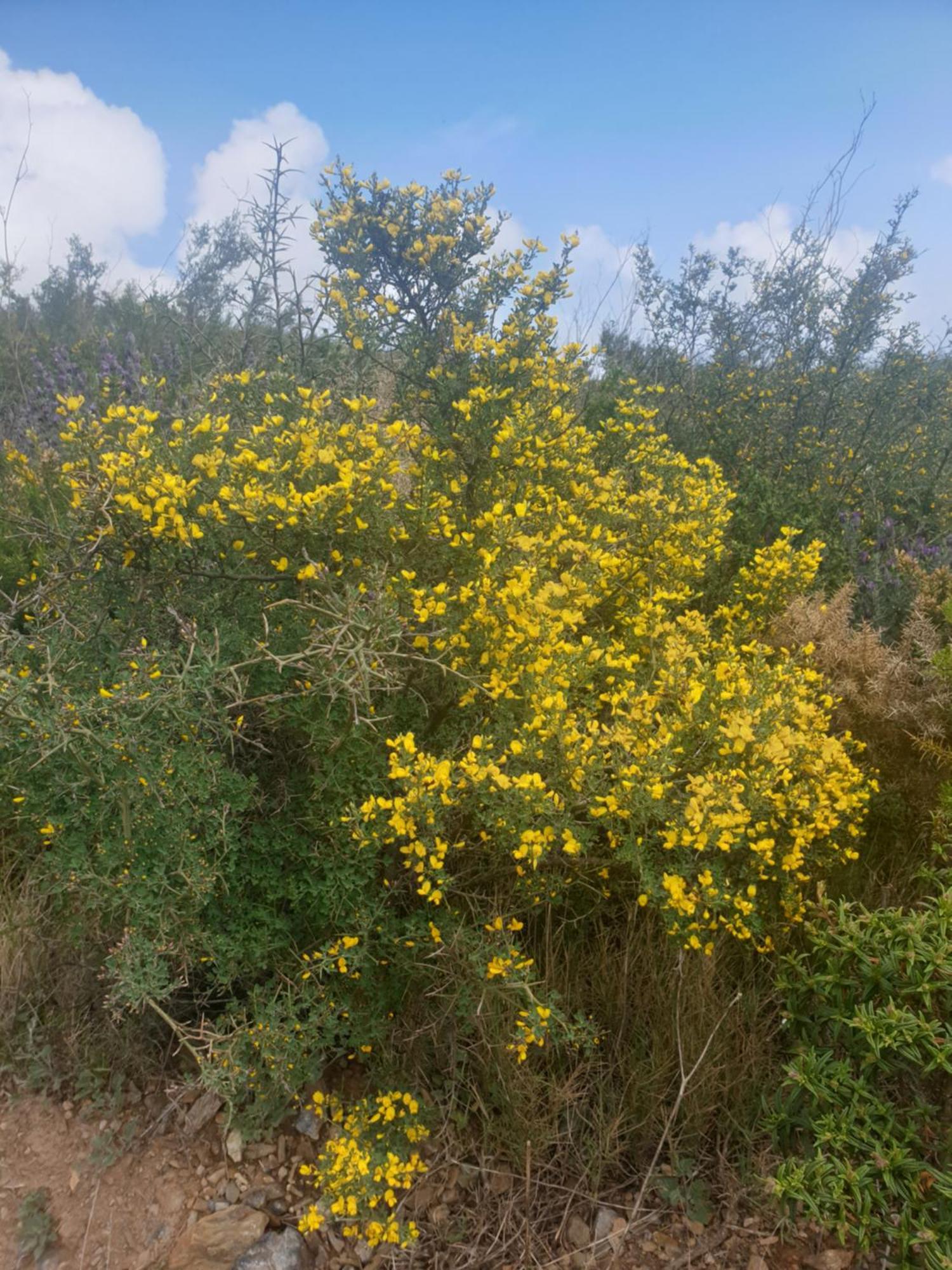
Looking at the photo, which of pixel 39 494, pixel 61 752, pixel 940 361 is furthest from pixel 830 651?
pixel 940 361

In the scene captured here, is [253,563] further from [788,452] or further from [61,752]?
[788,452]

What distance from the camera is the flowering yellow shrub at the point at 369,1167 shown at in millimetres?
1848

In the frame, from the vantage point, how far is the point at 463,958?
2059 millimetres

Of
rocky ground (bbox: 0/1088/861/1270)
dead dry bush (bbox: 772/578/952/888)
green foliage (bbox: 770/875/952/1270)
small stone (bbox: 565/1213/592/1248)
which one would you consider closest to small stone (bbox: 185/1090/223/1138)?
rocky ground (bbox: 0/1088/861/1270)

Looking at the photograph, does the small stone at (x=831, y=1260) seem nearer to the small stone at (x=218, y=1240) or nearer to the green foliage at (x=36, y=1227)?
the small stone at (x=218, y=1240)

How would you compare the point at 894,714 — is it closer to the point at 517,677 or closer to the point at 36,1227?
the point at 517,677

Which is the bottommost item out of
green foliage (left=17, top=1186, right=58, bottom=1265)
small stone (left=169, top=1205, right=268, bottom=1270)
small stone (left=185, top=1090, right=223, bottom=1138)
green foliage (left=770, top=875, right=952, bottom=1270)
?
green foliage (left=17, top=1186, right=58, bottom=1265)

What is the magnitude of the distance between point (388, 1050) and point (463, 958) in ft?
1.23

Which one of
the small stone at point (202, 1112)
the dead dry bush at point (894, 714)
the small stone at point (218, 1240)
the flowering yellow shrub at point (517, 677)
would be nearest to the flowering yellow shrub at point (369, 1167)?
the small stone at point (218, 1240)

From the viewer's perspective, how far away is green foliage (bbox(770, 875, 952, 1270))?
61.9 inches

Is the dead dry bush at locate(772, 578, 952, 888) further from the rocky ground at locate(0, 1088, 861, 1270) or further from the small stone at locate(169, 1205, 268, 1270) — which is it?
the small stone at locate(169, 1205, 268, 1270)

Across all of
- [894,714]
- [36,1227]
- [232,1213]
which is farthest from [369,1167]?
[894,714]

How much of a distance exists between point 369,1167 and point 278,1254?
343 millimetres

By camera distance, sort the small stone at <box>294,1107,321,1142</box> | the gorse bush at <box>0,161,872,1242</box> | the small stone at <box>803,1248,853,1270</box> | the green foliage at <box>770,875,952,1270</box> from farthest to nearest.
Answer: the small stone at <box>294,1107,321,1142</box> < the gorse bush at <box>0,161,872,1242</box> < the small stone at <box>803,1248,853,1270</box> < the green foliage at <box>770,875,952,1270</box>
